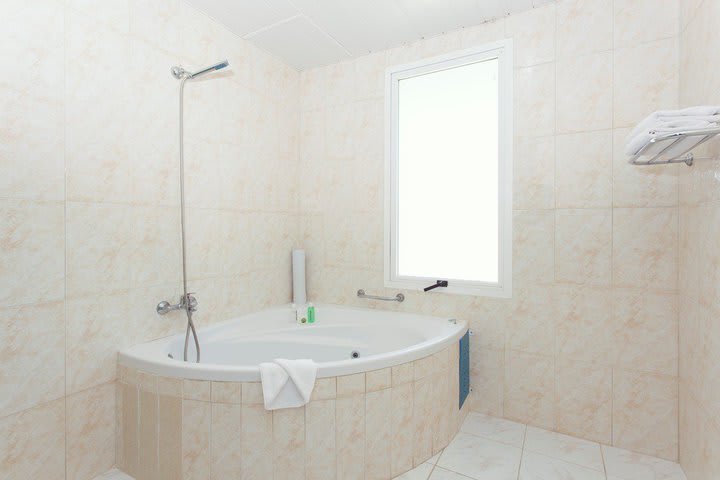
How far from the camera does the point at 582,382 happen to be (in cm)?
194

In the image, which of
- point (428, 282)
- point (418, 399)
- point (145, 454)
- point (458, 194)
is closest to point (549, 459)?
point (418, 399)

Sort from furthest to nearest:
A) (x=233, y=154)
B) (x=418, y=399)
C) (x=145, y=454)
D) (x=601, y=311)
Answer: (x=233, y=154) < (x=601, y=311) < (x=418, y=399) < (x=145, y=454)

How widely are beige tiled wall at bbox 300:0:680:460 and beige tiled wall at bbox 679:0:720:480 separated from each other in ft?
0.33

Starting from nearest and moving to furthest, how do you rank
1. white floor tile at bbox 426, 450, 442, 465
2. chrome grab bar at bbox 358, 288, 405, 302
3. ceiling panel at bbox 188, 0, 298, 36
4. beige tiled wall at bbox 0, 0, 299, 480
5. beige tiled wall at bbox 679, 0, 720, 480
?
1. beige tiled wall at bbox 679, 0, 720, 480
2. beige tiled wall at bbox 0, 0, 299, 480
3. white floor tile at bbox 426, 450, 442, 465
4. ceiling panel at bbox 188, 0, 298, 36
5. chrome grab bar at bbox 358, 288, 405, 302

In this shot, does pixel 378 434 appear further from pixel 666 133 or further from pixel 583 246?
pixel 666 133

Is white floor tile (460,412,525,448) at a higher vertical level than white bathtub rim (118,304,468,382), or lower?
lower

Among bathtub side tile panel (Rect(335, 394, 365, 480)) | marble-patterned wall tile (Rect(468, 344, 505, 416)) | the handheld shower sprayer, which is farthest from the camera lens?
marble-patterned wall tile (Rect(468, 344, 505, 416))

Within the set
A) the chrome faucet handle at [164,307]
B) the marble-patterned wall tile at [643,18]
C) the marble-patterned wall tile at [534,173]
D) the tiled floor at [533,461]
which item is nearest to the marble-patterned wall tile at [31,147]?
the chrome faucet handle at [164,307]

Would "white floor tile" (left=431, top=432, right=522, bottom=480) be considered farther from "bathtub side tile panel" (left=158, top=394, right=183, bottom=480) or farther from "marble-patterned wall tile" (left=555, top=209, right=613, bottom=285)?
"bathtub side tile panel" (left=158, top=394, right=183, bottom=480)

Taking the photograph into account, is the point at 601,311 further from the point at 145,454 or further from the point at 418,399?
→ the point at 145,454

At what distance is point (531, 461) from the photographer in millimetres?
1744

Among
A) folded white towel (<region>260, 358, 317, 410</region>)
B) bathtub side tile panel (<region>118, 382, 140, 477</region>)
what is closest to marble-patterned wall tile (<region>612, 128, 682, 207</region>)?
folded white towel (<region>260, 358, 317, 410</region>)

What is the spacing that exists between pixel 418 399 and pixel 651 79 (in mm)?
1949

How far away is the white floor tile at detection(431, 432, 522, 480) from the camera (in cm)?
165
